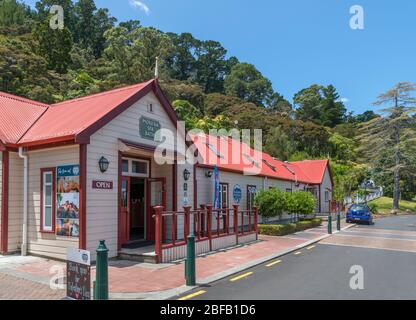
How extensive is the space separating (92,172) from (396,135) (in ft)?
153

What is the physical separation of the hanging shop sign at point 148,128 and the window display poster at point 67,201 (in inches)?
111

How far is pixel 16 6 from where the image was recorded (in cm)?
8975

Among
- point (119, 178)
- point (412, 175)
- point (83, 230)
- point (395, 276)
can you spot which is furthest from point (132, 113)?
point (412, 175)

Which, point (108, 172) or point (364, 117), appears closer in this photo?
point (108, 172)

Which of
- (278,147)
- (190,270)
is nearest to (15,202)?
(190,270)

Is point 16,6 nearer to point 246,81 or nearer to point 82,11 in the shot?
point 82,11

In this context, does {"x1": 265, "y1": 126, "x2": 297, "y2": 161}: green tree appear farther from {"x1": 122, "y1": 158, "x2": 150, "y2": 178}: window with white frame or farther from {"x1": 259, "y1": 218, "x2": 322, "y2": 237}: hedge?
{"x1": 122, "y1": 158, "x2": 150, "y2": 178}: window with white frame

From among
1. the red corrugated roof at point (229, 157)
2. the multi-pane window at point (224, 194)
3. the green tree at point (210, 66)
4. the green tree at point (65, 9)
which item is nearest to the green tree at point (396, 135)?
the red corrugated roof at point (229, 157)

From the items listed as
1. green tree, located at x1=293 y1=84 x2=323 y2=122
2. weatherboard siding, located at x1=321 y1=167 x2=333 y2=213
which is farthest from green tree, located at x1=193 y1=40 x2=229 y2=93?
weatherboard siding, located at x1=321 y1=167 x2=333 y2=213

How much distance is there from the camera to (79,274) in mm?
6543

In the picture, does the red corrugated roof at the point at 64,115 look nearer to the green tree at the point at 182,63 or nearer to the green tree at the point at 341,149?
the green tree at the point at 341,149

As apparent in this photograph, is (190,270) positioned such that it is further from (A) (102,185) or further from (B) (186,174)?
(B) (186,174)

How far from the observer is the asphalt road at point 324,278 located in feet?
26.3
